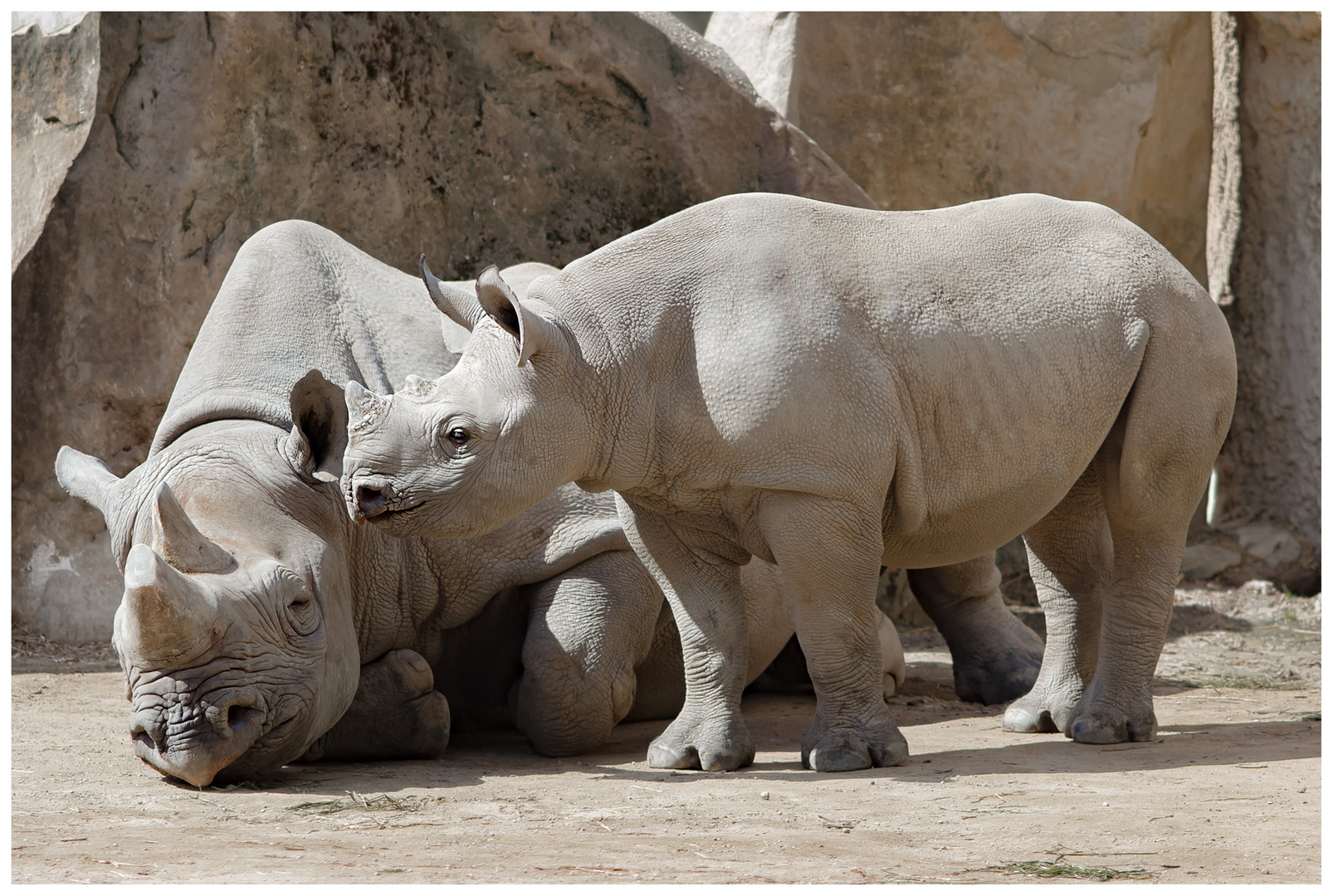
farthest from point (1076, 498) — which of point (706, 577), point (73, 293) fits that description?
point (73, 293)

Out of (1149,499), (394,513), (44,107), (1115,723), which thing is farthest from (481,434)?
(44,107)

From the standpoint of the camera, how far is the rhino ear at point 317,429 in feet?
15.5

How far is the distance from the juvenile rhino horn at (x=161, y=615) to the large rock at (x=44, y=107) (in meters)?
3.74

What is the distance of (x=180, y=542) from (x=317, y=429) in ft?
2.67

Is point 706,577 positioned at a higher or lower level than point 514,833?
higher

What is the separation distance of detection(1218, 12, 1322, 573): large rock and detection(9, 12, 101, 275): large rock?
736 cm

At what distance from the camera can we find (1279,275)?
1004 cm

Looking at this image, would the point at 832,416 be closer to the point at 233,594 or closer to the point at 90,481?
the point at 233,594

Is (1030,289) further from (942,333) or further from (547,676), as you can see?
(547,676)

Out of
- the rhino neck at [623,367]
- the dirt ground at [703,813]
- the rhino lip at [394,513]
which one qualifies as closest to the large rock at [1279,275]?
the dirt ground at [703,813]

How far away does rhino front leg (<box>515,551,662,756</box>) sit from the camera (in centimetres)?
512

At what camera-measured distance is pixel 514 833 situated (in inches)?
146

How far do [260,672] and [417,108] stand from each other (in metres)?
4.23

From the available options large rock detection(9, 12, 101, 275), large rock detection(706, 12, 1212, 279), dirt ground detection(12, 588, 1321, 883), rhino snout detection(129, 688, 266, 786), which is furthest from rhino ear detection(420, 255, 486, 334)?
large rock detection(706, 12, 1212, 279)
